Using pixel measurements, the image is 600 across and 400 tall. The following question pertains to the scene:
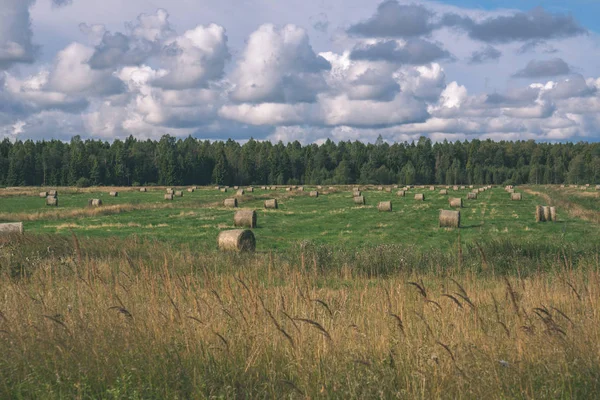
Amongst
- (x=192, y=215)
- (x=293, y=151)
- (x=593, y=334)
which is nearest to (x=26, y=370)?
(x=593, y=334)

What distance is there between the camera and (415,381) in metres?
4.98

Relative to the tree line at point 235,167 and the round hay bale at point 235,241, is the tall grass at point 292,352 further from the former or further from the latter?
the tree line at point 235,167

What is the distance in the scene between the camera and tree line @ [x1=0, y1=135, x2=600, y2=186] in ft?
485

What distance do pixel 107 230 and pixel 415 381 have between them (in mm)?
28070

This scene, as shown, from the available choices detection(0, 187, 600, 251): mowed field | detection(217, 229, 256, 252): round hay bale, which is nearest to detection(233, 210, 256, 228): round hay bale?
detection(0, 187, 600, 251): mowed field

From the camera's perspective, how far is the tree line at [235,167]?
485ft

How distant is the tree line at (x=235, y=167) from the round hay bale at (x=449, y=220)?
119135 millimetres

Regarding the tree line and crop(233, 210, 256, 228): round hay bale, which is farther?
the tree line

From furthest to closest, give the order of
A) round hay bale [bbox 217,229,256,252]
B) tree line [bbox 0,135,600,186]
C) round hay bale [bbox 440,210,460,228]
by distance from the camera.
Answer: tree line [bbox 0,135,600,186] < round hay bale [bbox 440,210,460,228] < round hay bale [bbox 217,229,256,252]

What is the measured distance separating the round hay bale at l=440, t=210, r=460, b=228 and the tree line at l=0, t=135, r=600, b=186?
11914 centimetres

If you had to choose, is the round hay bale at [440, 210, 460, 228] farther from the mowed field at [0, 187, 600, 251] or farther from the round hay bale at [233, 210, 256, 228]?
the round hay bale at [233, 210, 256, 228]

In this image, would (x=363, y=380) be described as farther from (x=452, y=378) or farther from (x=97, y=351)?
(x=97, y=351)

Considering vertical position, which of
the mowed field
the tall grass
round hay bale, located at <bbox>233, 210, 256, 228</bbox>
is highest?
Result: the tall grass

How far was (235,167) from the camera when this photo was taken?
172 m
